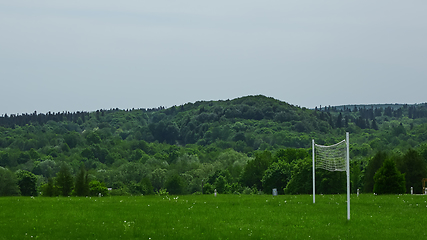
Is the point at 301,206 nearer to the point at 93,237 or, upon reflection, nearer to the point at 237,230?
the point at 237,230

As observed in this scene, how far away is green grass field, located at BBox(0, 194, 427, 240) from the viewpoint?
69.1 feet

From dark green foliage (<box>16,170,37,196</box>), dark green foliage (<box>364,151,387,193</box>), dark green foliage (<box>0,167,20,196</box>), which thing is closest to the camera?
dark green foliage (<box>364,151,387,193</box>)

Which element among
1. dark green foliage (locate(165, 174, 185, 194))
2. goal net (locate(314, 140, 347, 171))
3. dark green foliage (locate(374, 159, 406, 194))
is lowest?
dark green foliage (locate(165, 174, 185, 194))

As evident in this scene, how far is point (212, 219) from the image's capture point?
24688mm

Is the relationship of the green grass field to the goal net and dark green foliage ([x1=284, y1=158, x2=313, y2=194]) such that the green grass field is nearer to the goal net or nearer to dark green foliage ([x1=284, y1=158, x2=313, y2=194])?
the goal net

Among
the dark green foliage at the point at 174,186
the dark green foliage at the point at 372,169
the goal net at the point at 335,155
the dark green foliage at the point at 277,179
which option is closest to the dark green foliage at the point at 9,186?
the dark green foliage at the point at 174,186

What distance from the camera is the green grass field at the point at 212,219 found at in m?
21.1

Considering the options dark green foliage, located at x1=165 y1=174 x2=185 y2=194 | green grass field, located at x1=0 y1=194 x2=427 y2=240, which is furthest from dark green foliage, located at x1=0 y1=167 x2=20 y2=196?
green grass field, located at x1=0 y1=194 x2=427 y2=240

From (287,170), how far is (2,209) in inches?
2728

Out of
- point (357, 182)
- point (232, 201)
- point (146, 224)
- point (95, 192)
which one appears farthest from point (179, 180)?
point (146, 224)

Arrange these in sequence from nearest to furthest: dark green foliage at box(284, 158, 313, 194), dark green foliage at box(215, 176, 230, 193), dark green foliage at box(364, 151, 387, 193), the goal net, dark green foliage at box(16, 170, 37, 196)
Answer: the goal net, dark green foliage at box(364, 151, 387, 193), dark green foliage at box(284, 158, 313, 194), dark green foliage at box(16, 170, 37, 196), dark green foliage at box(215, 176, 230, 193)

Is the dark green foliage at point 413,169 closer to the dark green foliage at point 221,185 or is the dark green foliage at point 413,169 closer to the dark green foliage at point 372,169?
the dark green foliage at point 372,169

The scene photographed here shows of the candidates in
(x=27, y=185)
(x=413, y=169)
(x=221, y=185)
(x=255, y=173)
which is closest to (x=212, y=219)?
(x=413, y=169)

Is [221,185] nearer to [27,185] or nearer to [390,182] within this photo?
[27,185]
